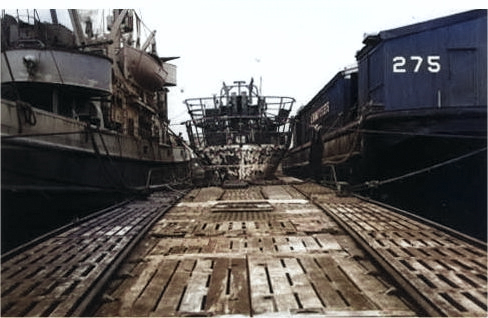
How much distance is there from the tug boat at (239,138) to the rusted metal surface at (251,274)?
9.48m

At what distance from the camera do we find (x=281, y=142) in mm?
17094

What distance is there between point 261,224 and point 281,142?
10.5m

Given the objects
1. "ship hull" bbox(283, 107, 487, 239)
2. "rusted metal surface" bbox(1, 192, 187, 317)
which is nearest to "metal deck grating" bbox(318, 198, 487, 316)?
"ship hull" bbox(283, 107, 487, 239)

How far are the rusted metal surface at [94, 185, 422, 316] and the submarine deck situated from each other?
0.01 m

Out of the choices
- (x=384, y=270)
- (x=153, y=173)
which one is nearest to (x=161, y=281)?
(x=384, y=270)

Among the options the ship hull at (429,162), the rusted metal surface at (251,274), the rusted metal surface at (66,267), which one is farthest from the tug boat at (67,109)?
the ship hull at (429,162)

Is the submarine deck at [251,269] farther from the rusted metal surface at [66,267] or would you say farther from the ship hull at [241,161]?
the ship hull at [241,161]

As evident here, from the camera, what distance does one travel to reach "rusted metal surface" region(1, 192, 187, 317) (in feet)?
11.6

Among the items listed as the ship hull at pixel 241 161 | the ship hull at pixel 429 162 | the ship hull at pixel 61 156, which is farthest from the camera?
the ship hull at pixel 241 161

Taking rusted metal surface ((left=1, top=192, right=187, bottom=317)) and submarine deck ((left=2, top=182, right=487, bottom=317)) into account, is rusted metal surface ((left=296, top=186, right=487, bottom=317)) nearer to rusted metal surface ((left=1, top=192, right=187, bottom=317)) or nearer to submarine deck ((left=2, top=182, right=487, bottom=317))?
submarine deck ((left=2, top=182, right=487, bottom=317))

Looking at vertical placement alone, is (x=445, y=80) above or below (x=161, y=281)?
above

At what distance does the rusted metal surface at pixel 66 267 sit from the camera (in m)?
3.55

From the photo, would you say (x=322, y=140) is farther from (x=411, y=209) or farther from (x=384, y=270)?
(x=384, y=270)

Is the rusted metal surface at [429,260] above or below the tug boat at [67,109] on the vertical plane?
below
